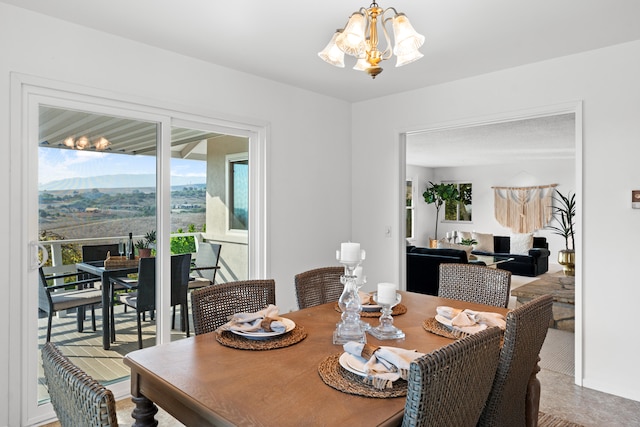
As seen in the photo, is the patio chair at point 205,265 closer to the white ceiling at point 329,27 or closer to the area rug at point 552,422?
the white ceiling at point 329,27

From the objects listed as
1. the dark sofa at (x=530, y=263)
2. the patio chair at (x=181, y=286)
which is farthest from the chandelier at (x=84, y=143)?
the dark sofa at (x=530, y=263)

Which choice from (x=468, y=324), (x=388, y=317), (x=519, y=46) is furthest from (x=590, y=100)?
(x=388, y=317)

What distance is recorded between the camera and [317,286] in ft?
8.51

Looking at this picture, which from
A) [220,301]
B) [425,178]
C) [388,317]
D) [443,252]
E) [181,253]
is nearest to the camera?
[388,317]

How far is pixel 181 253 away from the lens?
3248mm

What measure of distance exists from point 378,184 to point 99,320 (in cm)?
277

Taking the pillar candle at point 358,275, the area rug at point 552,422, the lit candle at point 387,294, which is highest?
the pillar candle at point 358,275

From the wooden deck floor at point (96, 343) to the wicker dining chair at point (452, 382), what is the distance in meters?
2.46

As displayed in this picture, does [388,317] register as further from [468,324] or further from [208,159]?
[208,159]

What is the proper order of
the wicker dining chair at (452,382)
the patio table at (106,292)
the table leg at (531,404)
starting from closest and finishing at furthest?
the wicker dining chair at (452,382) → the table leg at (531,404) → the patio table at (106,292)

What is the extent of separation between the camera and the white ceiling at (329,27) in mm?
2340

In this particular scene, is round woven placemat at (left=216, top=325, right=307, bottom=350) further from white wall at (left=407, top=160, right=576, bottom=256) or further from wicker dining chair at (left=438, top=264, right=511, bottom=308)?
white wall at (left=407, top=160, right=576, bottom=256)

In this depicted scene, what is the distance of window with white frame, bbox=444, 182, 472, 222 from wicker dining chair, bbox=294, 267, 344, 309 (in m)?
8.86

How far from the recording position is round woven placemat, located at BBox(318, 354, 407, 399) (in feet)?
4.09
